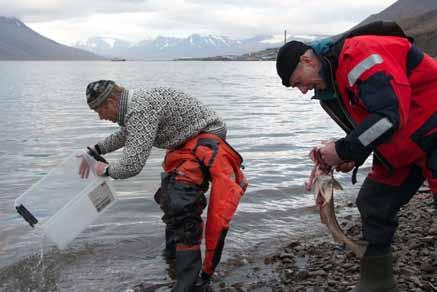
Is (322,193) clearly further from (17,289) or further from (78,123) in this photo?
(78,123)

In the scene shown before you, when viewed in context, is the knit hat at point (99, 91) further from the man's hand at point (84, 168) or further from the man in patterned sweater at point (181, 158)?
the man's hand at point (84, 168)

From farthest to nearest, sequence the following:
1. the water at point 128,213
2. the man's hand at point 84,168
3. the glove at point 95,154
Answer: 1. the water at point 128,213
2. the man's hand at point 84,168
3. the glove at point 95,154

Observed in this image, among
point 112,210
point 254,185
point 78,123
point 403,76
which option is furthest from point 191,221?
point 78,123

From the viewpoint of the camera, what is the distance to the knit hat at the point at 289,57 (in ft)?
12.1

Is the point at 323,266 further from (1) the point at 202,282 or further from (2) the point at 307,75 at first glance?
(2) the point at 307,75

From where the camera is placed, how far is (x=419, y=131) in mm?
3596

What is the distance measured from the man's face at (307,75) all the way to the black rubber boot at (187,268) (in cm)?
197

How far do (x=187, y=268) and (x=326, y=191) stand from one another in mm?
1514

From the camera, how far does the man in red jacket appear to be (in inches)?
129

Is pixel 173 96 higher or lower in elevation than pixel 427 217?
higher

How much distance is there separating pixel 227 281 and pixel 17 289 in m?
2.39

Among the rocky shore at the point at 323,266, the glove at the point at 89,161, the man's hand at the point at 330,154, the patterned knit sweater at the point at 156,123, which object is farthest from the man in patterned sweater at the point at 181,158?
the man's hand at the point at 330,154

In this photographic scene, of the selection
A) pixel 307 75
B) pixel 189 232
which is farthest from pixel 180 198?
pixel 307 75

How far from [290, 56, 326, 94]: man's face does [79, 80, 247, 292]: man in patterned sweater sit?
4.33 ft
